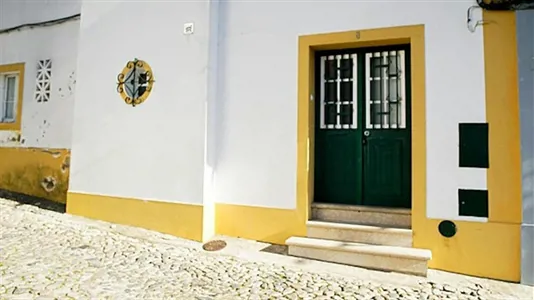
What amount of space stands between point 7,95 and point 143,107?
4.63 metres

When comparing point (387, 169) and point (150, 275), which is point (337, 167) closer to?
point (387, 169)

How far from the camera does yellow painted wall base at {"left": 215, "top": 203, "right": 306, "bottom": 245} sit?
15.5 ft

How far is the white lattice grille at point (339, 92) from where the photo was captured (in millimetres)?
4871

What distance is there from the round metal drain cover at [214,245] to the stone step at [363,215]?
124 cm

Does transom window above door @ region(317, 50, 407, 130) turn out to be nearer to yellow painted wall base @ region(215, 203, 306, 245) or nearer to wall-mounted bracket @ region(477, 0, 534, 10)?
wall-mounted bracket @ region(477, 0, 534, 10)

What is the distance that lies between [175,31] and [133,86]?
1.05 metres

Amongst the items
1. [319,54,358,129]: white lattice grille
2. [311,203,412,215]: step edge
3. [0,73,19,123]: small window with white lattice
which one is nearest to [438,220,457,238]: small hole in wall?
[311,203,412,215]: step edge

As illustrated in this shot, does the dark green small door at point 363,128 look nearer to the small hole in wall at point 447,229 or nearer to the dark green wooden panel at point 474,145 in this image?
the small hole in wall at point 447,229

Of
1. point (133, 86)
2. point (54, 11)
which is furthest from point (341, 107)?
point (54, 11)

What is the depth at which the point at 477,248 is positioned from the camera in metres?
3.96

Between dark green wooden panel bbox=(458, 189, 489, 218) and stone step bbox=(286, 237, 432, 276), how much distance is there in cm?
62

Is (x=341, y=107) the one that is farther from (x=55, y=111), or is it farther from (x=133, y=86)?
(x=55, y=111)

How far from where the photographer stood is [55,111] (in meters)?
7.10

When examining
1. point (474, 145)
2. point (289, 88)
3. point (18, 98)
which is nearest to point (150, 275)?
point (289, 88)
